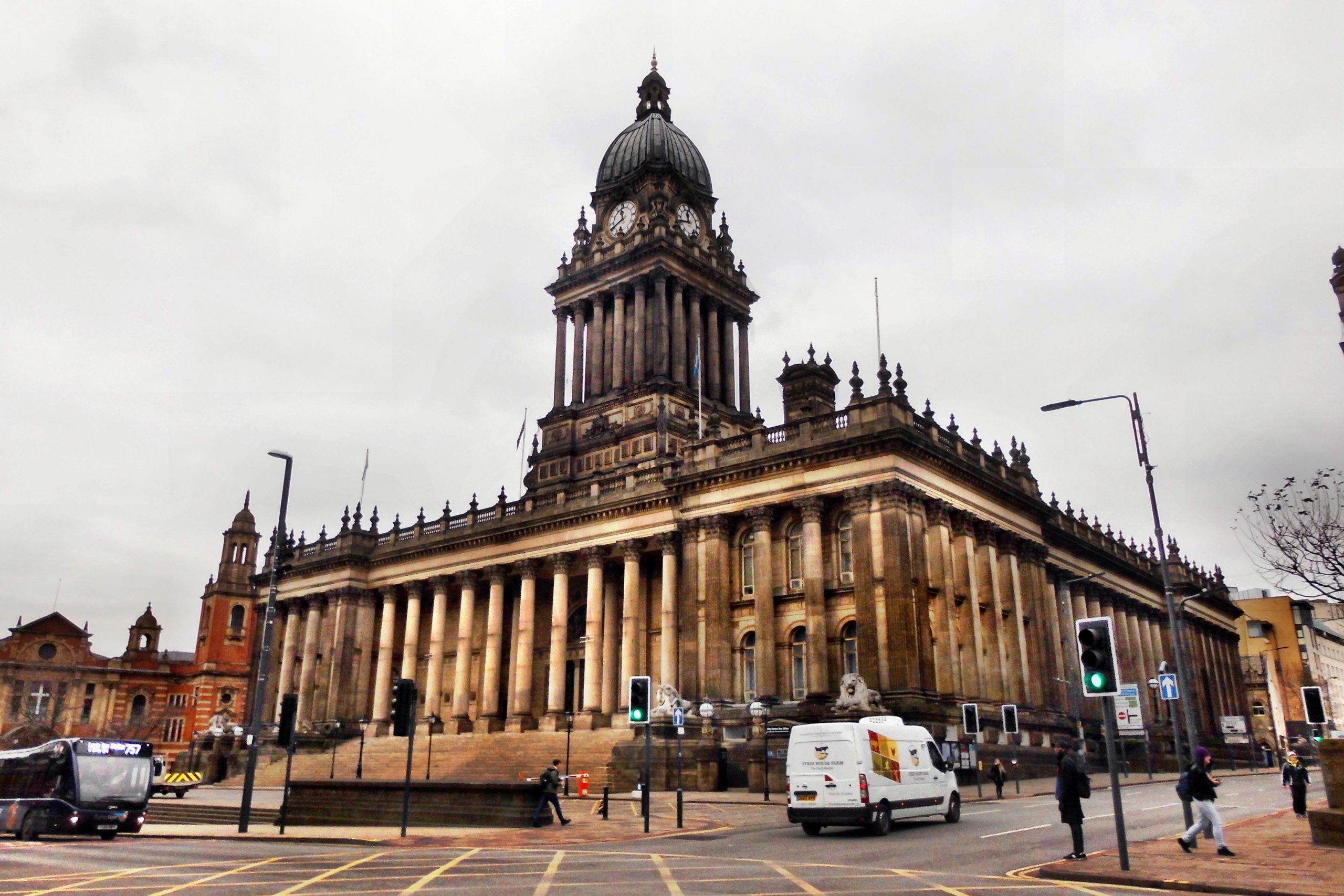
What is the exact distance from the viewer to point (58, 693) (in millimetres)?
99562

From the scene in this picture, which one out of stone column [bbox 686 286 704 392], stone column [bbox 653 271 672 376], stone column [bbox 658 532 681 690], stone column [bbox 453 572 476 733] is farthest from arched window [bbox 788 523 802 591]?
stone column [bbox 453 572 476 733]

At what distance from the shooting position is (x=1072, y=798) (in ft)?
59.5

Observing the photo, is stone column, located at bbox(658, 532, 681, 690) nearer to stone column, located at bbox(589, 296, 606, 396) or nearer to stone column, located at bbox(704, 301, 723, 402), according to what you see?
stone column, located at bbox(704, 301, 723, 402)

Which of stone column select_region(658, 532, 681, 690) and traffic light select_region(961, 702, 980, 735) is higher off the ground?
stone column select_region(658, 532, 681, 690)

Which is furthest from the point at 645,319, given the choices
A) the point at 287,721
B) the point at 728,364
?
the point at 287,721

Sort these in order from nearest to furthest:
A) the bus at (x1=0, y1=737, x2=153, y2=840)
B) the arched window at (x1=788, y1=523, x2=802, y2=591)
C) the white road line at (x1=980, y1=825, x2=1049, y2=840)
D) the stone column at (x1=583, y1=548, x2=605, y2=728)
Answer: the white road line at (x1=980, y1=825, x2=1049, y2=840)
the bus at (x1=0, y1=737, x2=153, y2=840)
the arched window at (x1=788, y1=523, x2=802, y2=591)
the stone column at (x1=583, y1=548, x2=605, y2=728)

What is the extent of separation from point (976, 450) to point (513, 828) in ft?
108

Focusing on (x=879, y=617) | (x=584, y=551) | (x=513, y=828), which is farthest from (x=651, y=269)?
(x=513, y=828)

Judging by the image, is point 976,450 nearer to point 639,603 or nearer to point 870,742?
point 639,603

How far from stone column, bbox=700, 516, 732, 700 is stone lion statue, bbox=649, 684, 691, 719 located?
1.41 meters

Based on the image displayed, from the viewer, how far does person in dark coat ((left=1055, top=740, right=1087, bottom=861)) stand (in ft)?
57.3

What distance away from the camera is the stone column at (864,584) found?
42.7m

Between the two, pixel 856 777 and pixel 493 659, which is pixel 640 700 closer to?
pixel 856 777

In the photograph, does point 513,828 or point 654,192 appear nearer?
point 513,828
